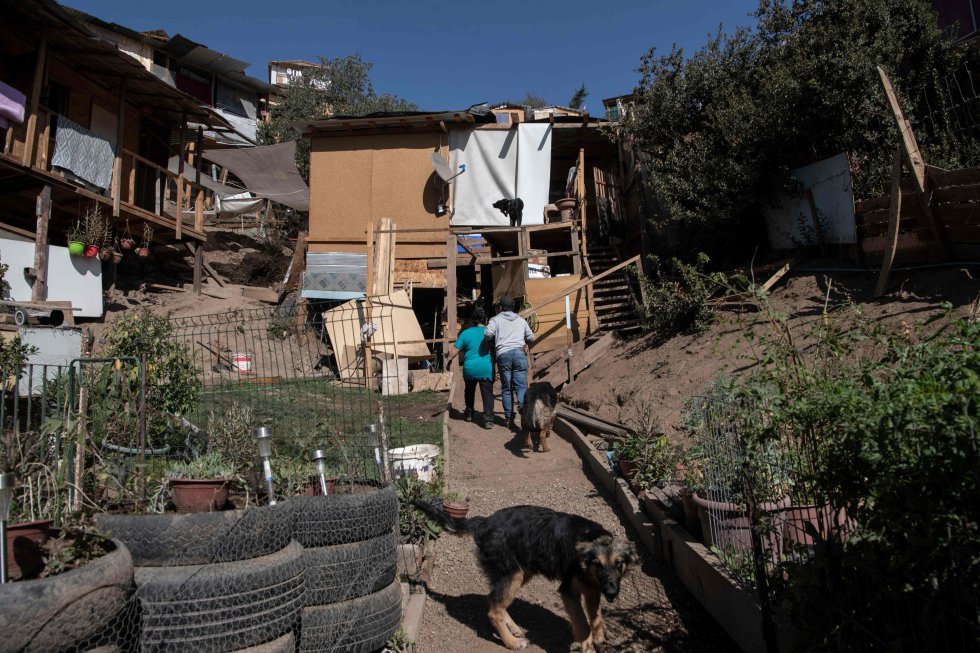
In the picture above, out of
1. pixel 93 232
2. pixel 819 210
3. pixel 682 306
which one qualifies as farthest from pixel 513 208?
pixel 93 232

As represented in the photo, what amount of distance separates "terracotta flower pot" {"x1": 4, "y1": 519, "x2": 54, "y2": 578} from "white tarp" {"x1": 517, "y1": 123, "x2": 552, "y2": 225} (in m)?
16.0

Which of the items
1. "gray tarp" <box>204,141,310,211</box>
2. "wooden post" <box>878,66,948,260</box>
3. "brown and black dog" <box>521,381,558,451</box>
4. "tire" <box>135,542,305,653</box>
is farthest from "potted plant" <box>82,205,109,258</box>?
"wooden post" <box>878,66,948,260</box>

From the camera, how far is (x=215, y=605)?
3.25 m

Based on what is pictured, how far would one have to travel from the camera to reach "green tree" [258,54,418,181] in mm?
30689

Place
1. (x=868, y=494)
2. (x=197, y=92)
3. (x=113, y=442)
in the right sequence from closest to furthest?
(x=868, y=494), (x=113, y=442), (x=197, y=92)

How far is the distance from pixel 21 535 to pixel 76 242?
1334 centimetres

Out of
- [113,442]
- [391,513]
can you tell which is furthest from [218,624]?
[113,442]

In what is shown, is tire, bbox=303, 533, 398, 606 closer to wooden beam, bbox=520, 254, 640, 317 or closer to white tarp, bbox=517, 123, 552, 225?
wooden beam, bbox=520, 254, 640, 317

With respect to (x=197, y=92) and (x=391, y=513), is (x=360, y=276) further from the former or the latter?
(x=197, y=92)

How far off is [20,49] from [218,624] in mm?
15806

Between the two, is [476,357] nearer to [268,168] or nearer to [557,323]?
[557,323]

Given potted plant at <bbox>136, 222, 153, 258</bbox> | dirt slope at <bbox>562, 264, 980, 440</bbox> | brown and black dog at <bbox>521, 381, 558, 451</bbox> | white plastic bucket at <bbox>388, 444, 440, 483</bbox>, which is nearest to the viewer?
white plastic bucket at <bbox>388, 444, 440, 483</bbox>

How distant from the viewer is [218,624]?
3.24 metres

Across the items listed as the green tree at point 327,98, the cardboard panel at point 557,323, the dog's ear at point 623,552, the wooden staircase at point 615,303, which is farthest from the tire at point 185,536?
the green tree at point 327,98
